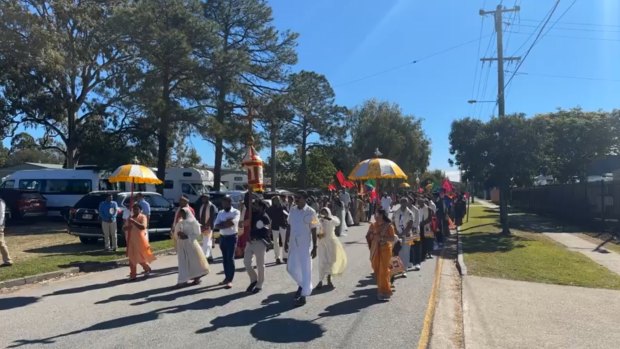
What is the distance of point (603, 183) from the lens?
21.5 meters

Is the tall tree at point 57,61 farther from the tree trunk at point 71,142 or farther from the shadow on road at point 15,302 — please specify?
the shadow on road at point 15,302

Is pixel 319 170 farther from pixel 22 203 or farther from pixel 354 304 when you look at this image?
pixel 354 304

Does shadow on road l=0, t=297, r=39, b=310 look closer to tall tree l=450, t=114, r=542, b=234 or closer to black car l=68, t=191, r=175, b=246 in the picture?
black car l=68, t=191, r=175, b=246

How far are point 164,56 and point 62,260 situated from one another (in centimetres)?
1525

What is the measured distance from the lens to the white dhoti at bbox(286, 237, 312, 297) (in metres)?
8.66

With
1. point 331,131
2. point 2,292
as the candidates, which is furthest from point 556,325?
point 331,131

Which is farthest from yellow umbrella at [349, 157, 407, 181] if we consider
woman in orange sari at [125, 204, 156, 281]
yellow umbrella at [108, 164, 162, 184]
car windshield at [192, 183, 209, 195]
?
car windshield at [192, 183, 209, 195]

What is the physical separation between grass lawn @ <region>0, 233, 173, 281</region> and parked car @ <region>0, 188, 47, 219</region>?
11.5 ft

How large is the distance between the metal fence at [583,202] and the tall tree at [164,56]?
18.3m

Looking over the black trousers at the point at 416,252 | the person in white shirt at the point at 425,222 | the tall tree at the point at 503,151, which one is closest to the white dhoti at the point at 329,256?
the black trousers at the point at 416,252

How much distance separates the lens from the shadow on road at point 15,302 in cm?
867

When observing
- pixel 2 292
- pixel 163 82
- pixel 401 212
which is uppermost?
pixel 163 82

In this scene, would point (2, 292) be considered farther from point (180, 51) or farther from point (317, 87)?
point (317, 87)

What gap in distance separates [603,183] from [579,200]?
469cm
